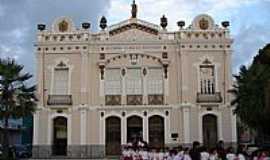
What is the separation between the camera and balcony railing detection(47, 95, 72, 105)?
44.1 meters

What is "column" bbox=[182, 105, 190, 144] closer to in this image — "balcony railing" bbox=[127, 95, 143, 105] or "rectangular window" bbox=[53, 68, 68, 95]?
"balcony railing" bbox=[127, 95, 143, 105]

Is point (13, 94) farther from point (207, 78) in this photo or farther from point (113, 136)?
point (207, 78)

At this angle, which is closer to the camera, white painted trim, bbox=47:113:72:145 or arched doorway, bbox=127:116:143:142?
white painted trim, bbox=47:113:72:145

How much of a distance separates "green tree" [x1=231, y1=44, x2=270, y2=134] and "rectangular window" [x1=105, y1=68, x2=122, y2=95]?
10754mm

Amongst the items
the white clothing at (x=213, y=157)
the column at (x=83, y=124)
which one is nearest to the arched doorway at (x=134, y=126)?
the column at (x=83, y=124)

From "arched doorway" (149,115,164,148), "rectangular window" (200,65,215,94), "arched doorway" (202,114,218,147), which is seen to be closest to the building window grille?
"arched doorway" (149,115,164,148)

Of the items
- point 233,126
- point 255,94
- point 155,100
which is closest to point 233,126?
point 233,126

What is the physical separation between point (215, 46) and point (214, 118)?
6.21m

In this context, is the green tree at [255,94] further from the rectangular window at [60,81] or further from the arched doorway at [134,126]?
the rectangular window at [60,81]

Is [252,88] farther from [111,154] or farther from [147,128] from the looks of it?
[111,154]

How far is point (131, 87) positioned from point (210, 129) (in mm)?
7633

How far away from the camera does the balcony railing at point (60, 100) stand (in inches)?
1735

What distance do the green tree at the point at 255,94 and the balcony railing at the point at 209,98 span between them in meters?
4.89

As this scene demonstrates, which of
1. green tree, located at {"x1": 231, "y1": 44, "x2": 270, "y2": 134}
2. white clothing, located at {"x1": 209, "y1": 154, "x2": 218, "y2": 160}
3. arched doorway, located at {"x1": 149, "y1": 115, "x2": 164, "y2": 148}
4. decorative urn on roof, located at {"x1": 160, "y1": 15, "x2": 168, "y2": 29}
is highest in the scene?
decorative urn on roof, located at {"x1": 160, "y1": 15, "x2": 168, "y2": 29}
